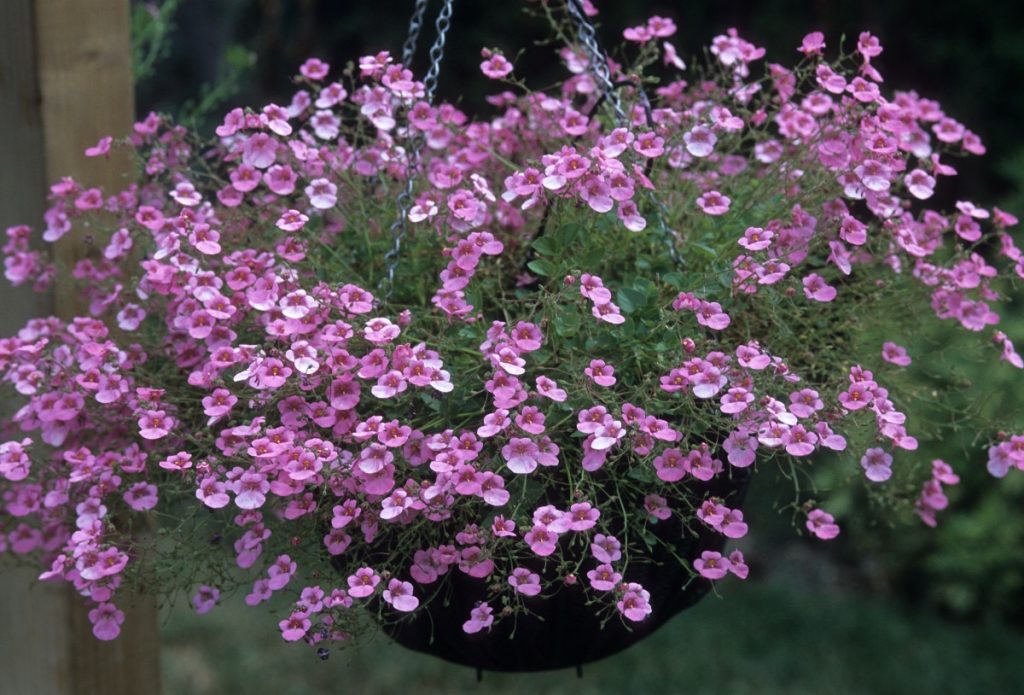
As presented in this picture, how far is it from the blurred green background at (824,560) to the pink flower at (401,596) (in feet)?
5.42

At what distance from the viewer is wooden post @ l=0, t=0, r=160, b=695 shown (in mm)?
1510

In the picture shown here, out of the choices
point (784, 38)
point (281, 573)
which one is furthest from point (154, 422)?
point (784, 38)

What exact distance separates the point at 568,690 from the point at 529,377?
7.29 feet

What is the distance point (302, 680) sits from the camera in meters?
3.32

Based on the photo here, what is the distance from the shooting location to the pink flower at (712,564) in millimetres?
1132

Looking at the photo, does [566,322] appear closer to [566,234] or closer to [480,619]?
[566,234]

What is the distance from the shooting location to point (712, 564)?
1146mm

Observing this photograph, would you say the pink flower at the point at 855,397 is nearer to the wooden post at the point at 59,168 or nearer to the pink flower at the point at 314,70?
the pink flower at the point at 314,70

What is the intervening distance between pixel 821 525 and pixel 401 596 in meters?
0.44

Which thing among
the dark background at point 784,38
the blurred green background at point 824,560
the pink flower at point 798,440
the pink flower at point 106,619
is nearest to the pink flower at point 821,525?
the pink flower at point 798,440

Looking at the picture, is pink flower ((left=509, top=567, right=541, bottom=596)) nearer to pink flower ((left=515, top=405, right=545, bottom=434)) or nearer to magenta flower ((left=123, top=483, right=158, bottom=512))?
pink flower ((left=515, top=405, right=545, bottom=434))

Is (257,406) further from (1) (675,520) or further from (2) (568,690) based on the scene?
(2) (568,690)

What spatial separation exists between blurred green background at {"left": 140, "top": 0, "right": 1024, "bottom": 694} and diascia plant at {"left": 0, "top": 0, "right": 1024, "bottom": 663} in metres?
1.32

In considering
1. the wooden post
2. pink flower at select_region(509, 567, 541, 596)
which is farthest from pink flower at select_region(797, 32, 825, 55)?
the wooden post
